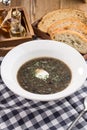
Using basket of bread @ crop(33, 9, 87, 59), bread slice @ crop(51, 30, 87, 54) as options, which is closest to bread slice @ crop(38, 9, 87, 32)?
basket of bread @ crop(33, 9, 87, 59)

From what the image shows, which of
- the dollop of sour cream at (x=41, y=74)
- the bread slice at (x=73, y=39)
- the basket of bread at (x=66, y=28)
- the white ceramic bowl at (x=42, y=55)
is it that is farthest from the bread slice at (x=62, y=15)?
the dollop of sour cream at (x=41, y=74)

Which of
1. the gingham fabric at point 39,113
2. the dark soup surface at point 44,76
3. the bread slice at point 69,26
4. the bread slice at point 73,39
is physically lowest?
the gingham fabric at point 39,113

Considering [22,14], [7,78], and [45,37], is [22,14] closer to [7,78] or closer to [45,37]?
[45,37]

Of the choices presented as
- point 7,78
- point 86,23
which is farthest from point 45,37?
point 7,78

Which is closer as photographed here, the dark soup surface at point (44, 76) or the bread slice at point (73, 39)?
the dark soup surface at point (44, 76)

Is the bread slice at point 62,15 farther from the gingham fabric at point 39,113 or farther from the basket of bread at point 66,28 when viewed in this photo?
the gingham fabric at point 39,113

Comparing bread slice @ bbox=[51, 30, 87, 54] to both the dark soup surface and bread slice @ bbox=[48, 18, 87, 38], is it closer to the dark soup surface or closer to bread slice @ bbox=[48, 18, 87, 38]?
bread slice @ bbox=[48, 18, 87, 38]

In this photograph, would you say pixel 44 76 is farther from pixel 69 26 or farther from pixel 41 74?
pixel 69 26
